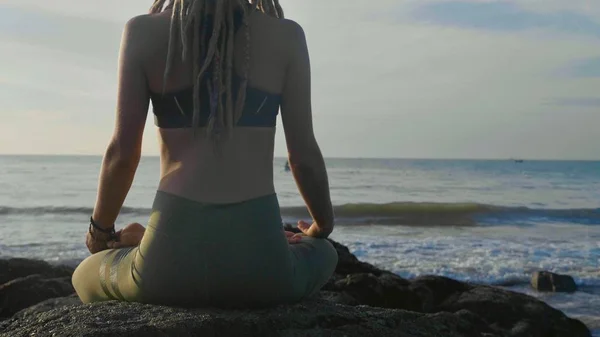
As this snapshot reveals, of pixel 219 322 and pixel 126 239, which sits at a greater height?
pixel 126 239

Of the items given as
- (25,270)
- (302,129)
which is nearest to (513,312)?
(302,129)

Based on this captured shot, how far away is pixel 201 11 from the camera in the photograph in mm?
2590

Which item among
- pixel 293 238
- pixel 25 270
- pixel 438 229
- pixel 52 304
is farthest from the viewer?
pixel 438 229

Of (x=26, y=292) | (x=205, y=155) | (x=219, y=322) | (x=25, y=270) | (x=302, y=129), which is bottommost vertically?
(x=25, y=270)

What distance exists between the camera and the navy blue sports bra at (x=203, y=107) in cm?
254

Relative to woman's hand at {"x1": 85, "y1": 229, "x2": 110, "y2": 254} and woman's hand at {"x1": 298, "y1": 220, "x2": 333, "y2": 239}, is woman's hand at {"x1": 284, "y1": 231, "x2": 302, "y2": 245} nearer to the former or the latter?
woman's hand at {"x1": 298, "y1": 220, "x2": 333, "y2": 239}

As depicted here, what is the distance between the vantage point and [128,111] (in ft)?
8.45

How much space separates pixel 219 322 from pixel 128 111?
0.85 m

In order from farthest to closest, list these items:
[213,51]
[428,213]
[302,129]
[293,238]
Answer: [428,213], [293,238], [302,129], [213,51]

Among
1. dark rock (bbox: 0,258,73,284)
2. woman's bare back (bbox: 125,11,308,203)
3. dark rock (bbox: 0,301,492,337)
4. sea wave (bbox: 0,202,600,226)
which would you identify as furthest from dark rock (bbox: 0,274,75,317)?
sea wave (bbox: 0,202,600,226)

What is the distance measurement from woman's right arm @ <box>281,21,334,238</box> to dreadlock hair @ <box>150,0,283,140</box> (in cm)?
21

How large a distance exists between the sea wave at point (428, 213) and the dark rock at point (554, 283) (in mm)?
9450

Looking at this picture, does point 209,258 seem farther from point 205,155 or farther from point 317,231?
point 317,231

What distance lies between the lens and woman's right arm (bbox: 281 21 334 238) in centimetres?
272
